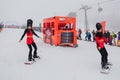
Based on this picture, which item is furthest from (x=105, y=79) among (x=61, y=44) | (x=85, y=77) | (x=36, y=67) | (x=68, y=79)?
(x=61, y=44)

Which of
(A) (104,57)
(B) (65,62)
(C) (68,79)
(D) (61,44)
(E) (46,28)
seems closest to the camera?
(C) (68,79)

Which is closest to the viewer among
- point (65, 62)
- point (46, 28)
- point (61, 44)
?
point (65, 62)

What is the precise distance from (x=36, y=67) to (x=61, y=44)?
757cm

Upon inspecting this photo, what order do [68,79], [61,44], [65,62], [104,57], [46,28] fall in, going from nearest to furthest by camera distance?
1. [68,79]
2. [104,57]
3. [65,62]
4. [61,44]
5. [46,28]

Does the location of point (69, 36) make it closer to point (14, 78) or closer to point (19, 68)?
point (19, 68)

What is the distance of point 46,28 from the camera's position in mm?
19500

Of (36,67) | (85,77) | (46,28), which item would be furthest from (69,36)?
(85,77)

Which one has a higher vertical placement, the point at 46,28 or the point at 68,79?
the point at 46,28

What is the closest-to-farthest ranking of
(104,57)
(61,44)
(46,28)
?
(104,57) → (61,44) → (46,28)

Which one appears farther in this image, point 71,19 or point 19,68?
point 71,19

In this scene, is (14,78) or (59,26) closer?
(14,78)

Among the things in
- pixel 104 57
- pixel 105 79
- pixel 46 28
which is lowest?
pixel 105 79

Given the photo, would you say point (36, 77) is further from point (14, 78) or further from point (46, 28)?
point (46, 28)

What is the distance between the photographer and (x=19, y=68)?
1020 centimetres
